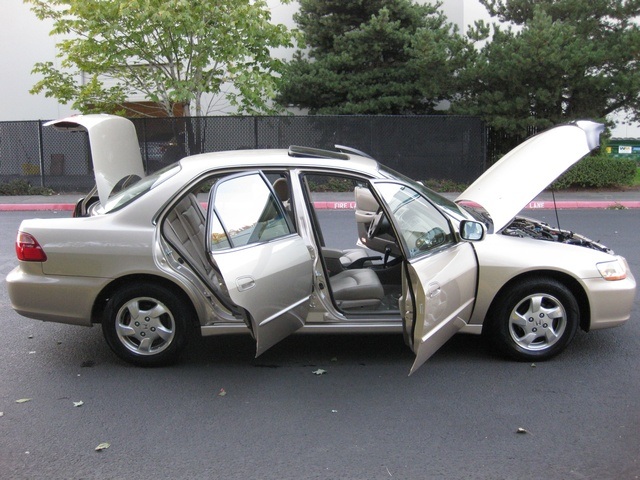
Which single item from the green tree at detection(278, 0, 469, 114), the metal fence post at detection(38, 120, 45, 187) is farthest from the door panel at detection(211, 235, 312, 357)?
the metal fence post at detection(38, 120, 45, 187)

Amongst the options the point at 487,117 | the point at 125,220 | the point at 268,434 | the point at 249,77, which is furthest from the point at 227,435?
the point at 487,117

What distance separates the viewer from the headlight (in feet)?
17.4

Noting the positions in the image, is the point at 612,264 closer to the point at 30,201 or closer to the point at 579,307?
the point at 579,307

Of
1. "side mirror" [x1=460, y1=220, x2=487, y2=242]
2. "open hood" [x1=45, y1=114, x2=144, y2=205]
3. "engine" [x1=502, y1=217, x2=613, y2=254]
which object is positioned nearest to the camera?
"side mirror" [x1=460, y1=220, x2=487, y2=242]

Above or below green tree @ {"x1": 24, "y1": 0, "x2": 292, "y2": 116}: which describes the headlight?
below

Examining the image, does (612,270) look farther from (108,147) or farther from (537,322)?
(108,147)

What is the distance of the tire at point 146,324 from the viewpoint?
515cm

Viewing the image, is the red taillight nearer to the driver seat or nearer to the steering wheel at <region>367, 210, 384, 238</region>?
the driver seat

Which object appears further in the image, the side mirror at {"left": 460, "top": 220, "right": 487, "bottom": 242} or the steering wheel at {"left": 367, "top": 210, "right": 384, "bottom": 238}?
the steering wheel at {"left": 367, "top": 210, "right": 384, "bottom": 238}

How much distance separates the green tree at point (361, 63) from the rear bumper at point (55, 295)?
50.8 ft

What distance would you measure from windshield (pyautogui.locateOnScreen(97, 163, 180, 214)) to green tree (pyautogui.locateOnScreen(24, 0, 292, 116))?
36.8 ft

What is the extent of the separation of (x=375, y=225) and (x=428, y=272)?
7.24 feet

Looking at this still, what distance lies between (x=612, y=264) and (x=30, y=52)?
25.3 metres

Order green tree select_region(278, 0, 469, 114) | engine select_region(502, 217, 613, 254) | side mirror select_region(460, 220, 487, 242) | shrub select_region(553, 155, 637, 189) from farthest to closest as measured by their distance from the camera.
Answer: green tree select_region(278, 0, 469, 114) < shrub select_region(553, 155, 637, 189) < engine select_region(502, 217, 613, 254) < side mirror select_region(460, 220, 487, 242)
